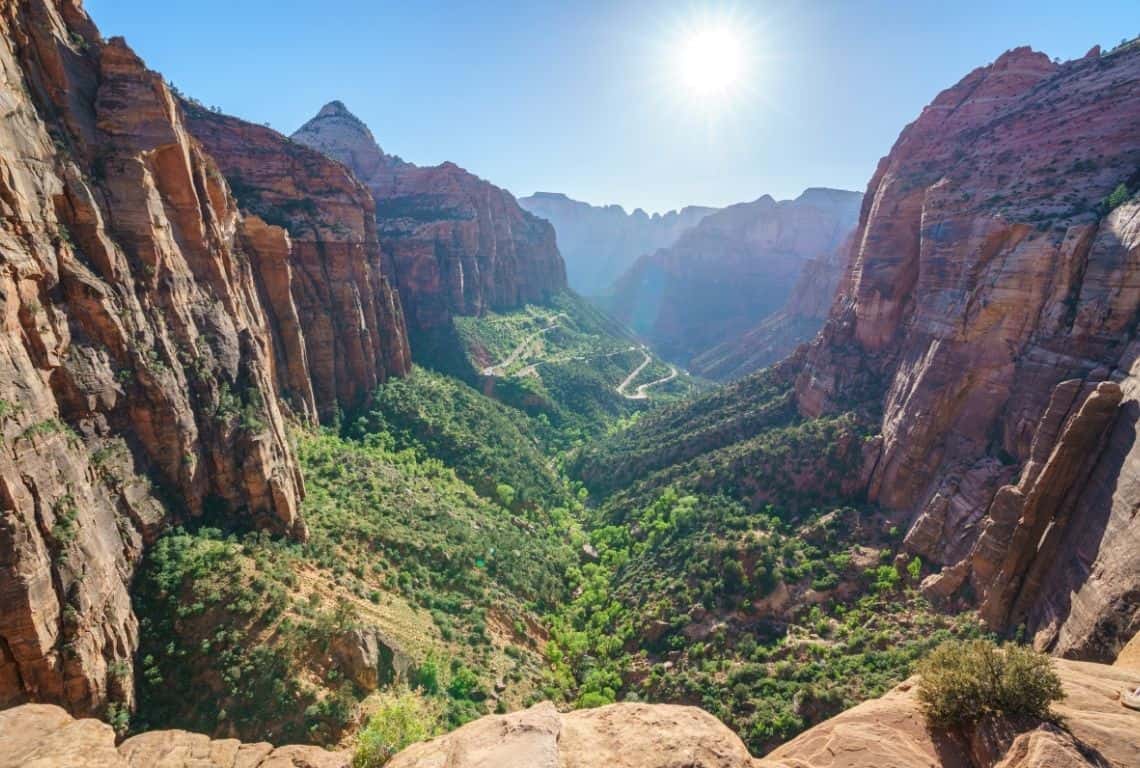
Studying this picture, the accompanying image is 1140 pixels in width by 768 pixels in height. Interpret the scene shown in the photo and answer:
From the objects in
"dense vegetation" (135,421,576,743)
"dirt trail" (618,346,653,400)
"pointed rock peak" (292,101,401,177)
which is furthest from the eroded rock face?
"pointed rock peak" (292,101,401,177)

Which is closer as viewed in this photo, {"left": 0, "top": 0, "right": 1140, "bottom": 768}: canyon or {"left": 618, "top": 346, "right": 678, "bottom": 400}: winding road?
{"left": 0, "top": 0, "right": 1140, "bottom": 768}: canyon

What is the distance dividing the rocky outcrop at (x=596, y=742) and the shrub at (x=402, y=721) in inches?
202

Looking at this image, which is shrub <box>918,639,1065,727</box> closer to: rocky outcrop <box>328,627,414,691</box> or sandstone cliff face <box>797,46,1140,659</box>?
sandstone cliff face <box>797,46,1140,659</box>

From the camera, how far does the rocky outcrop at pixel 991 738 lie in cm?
947

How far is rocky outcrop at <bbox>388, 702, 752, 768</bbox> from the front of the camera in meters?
9.98

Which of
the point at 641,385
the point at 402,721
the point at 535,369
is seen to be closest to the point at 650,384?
the point at 641,385

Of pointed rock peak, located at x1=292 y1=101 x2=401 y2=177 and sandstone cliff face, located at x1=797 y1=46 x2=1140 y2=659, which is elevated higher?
pointed rock peak, located at x1=292 y1=101 x2=401 y2=177

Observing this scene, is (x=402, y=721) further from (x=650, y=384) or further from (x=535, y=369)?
(x=650, y=384)

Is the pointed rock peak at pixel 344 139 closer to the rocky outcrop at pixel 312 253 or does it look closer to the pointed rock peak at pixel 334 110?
the pointed rock peak at pixel 334 110

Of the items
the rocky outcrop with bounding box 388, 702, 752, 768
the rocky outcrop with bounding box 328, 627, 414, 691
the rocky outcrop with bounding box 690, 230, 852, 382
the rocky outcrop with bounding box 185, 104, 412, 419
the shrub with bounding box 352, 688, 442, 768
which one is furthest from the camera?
the rocky outcrop with bounding box 690, 230, 852, 382

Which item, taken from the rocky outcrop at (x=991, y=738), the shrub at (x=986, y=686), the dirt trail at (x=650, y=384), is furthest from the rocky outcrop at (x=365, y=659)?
the dirt trail at (x=650, y=384)

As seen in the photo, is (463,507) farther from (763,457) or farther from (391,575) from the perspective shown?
(763,457)

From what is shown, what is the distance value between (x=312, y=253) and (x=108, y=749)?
46.2m

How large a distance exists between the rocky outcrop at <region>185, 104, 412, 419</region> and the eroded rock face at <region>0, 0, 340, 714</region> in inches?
531
